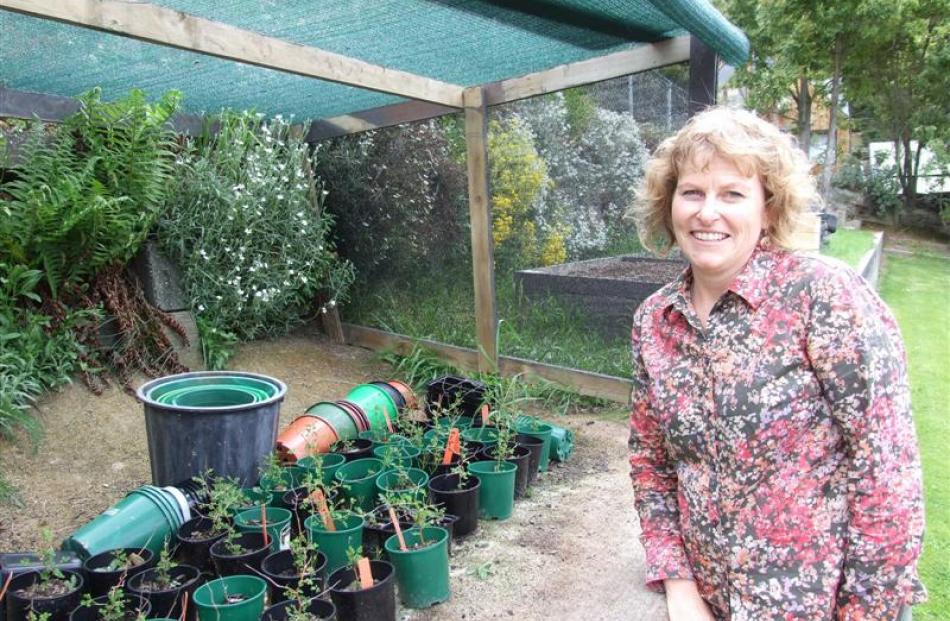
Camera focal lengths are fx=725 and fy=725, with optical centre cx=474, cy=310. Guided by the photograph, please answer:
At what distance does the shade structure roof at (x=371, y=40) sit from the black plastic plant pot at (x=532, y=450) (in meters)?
1.83

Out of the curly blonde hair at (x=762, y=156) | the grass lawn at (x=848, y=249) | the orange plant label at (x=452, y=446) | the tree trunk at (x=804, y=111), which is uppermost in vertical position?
the tree trunk at (x=804, y=111)

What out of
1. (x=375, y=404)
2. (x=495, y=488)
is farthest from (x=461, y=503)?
(x=375, y=404)

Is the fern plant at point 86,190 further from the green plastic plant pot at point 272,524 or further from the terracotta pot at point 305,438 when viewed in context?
the green plastic plant pot at point 272,524

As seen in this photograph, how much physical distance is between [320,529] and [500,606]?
0.61 m

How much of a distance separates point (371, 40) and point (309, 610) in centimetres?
257

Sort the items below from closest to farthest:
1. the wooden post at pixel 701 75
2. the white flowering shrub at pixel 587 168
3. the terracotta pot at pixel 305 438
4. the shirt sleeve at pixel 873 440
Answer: the shirt sleeve at pixel 873 440 → the terracotta pot at pixel 305 438 → the wooden post at pixel 701 75 → the white flowering shrub at pixel 587 168

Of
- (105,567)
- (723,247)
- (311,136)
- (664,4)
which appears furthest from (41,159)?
(723,247)

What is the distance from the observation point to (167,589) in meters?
1.94

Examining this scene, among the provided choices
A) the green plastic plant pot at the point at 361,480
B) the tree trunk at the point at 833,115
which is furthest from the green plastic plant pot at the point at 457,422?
the tree trunk at the point at 833,115

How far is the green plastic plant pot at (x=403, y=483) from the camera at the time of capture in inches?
97.9

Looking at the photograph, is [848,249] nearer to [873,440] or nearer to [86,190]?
[86,190]

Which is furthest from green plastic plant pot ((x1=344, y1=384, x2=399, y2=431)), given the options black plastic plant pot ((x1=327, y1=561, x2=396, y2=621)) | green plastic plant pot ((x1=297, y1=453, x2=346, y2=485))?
black plastic plant pot ((x1=327, y1=561, x2=396, y2=621))

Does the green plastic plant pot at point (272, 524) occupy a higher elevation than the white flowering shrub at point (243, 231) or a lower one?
lower

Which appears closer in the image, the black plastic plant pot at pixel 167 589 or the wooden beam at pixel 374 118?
the black plastic plant pot at pixel 167 589
